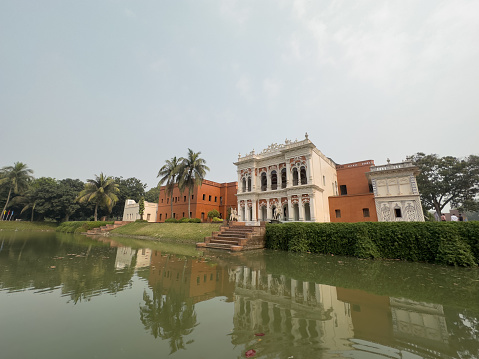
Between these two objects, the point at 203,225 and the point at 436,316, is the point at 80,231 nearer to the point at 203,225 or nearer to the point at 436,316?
the point at 203,225

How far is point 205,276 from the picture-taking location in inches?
258

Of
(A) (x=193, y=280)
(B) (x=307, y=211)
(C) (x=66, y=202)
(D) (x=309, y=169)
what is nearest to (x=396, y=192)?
(D) (x=309, y=169)

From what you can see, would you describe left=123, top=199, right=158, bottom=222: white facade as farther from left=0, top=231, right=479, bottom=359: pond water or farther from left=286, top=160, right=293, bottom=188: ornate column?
left=0, top=231, right=479, bottom=359: pond water

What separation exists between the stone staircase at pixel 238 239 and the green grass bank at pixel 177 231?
3.04 metres

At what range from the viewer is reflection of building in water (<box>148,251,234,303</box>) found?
4965 millimetres

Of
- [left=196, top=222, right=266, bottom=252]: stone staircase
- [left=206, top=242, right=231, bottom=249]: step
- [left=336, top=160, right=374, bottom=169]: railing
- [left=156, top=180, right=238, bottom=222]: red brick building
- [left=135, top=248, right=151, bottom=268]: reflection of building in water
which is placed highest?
[left=336, top=160, right=374, bottom=169]: railing

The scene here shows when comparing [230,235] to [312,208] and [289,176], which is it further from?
[289,176]

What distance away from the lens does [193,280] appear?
19.7ft

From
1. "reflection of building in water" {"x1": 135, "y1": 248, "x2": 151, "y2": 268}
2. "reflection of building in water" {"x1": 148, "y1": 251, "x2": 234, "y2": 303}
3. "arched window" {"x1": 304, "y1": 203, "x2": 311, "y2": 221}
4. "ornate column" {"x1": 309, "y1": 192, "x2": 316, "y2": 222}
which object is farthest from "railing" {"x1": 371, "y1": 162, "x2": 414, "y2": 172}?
"reflection of building in water" {"x1": 135, "y1": 248, "x2": 151, "y2": 268}

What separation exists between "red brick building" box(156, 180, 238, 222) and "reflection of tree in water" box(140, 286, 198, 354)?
2794cm

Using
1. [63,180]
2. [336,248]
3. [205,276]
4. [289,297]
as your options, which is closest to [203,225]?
[336,248]

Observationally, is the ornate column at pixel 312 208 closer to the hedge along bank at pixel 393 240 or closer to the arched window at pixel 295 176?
the arched window at pixel 295 176

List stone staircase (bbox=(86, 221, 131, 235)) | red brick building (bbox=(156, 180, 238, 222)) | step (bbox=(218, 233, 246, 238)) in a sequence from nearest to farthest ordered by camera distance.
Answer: step (bbox=(218, 233, 246, 238))
stone staircase (bbox=(86, 221, 131, 235))
red brick building (bbox=(156, 180, 238, 222))

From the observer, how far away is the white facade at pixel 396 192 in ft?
60.3
